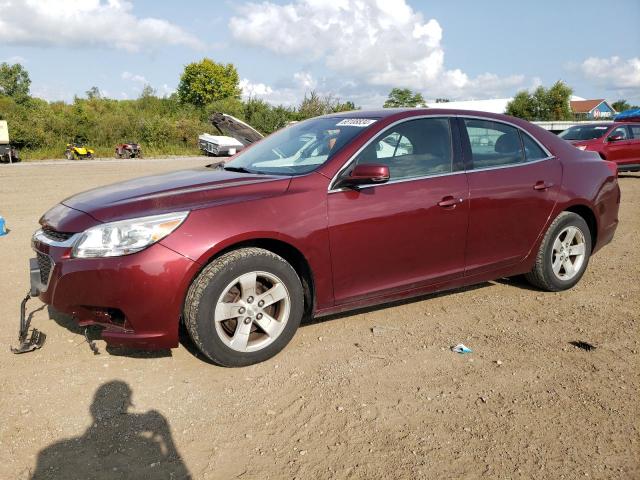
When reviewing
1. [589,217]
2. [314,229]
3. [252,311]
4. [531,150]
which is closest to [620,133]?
[589,217]

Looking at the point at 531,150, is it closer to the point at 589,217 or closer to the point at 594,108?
the point at 589,217

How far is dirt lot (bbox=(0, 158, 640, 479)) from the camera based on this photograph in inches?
101

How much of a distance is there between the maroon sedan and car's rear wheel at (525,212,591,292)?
0.01 meters

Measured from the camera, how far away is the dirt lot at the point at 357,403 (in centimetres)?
257

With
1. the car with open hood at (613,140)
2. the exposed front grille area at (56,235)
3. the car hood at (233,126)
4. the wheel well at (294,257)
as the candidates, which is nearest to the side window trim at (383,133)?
the wheel well at (294,257)

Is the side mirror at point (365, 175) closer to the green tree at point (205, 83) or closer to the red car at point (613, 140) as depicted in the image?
the red car at point (613, 140)

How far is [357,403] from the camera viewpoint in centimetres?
310

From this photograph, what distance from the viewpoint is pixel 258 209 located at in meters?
3.44

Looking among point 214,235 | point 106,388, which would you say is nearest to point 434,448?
point 214,235

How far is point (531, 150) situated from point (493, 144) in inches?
17.8

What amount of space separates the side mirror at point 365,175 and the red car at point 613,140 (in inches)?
505

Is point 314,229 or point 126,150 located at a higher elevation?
point 126,150

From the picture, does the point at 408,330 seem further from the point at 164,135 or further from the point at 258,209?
the point at 164,135

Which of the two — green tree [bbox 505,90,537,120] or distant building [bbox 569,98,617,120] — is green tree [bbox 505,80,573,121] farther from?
distant building [bbox 569,98,617,120]
